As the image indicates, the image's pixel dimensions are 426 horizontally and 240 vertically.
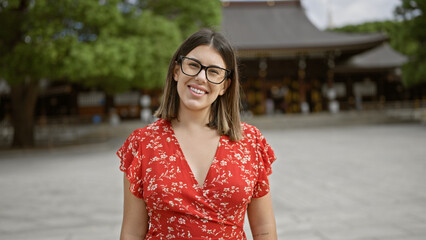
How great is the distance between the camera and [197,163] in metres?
1.49

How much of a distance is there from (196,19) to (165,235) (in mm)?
13060

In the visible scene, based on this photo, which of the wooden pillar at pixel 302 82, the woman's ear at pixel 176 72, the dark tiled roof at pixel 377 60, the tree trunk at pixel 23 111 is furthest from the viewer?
the dark tiled roof at pixel 377 60

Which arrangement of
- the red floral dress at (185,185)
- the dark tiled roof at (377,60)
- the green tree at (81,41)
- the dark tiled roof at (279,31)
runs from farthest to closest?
1. the dark tiled roof at (377,60)
2. the dark tiled roof at (279,31)
3. the green tree at (81,41)
4. the red floral dress at (185,185)

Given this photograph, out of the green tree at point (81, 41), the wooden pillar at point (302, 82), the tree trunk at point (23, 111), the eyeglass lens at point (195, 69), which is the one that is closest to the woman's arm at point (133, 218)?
the eyeglass lens at point (195, 69)

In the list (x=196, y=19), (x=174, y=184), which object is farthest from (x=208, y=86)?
(x=196, y=19)

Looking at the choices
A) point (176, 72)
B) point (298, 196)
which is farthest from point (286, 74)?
point (176, 72)

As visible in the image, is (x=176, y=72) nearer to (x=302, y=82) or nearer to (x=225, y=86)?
(x=225, y=86)

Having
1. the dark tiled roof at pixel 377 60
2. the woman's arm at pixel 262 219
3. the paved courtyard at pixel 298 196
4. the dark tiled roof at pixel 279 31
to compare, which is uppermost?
the dark tiled roof at pixel 279 31

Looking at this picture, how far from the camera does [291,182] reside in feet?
19.9

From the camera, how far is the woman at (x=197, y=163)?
1.42 metres

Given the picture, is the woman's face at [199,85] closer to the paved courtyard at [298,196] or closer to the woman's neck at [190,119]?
the woman's neck at [190,119]

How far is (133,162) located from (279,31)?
21667mm

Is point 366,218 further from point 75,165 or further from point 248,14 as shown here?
point 248,14

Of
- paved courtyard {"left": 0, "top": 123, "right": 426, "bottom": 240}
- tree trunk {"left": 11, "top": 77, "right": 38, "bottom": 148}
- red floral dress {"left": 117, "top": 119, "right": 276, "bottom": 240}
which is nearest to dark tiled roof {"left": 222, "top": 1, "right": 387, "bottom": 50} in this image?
tree trunk {"left": 11, "top": 77, "right": 38, "bottom": 148}
